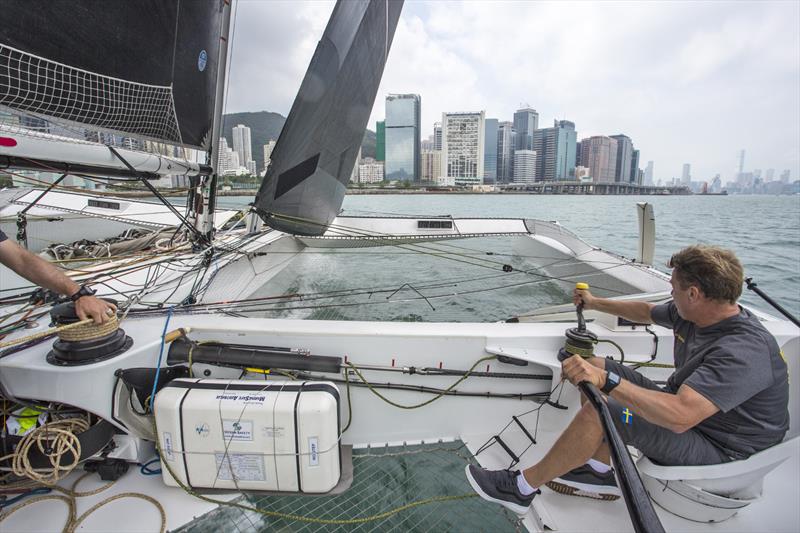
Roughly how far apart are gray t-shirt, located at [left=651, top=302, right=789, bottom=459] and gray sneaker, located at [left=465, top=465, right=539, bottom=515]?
28.0 inches

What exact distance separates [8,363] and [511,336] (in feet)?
7.33

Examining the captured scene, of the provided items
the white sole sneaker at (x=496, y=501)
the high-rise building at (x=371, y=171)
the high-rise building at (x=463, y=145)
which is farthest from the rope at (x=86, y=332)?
the high-rise building at (x=463, y=145)

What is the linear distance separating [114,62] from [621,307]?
305 centimetres

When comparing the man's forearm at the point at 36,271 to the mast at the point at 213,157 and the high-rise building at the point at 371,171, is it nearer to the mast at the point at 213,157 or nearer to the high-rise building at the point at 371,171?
the mast at the point at 213,157

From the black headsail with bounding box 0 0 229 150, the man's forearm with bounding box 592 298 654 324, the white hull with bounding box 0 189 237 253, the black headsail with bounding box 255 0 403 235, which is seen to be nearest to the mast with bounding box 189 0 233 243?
the black headsail with bounding box 0 0 229 150

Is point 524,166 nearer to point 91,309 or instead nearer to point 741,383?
point 741,383

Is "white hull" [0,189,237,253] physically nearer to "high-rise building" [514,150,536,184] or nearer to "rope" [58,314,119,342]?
"rope" [58,314,119,342]

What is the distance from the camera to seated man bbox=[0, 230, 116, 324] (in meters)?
1.53

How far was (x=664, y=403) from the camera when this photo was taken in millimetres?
1188

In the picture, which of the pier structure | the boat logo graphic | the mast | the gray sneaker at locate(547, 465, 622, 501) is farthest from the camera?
the pier structure

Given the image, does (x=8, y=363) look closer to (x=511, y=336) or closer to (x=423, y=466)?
(x=423, y=466)

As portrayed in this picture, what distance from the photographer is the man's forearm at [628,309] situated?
69.6 inches

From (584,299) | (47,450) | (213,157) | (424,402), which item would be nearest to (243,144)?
(213,157)

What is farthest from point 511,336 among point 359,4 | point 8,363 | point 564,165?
point 564,165
